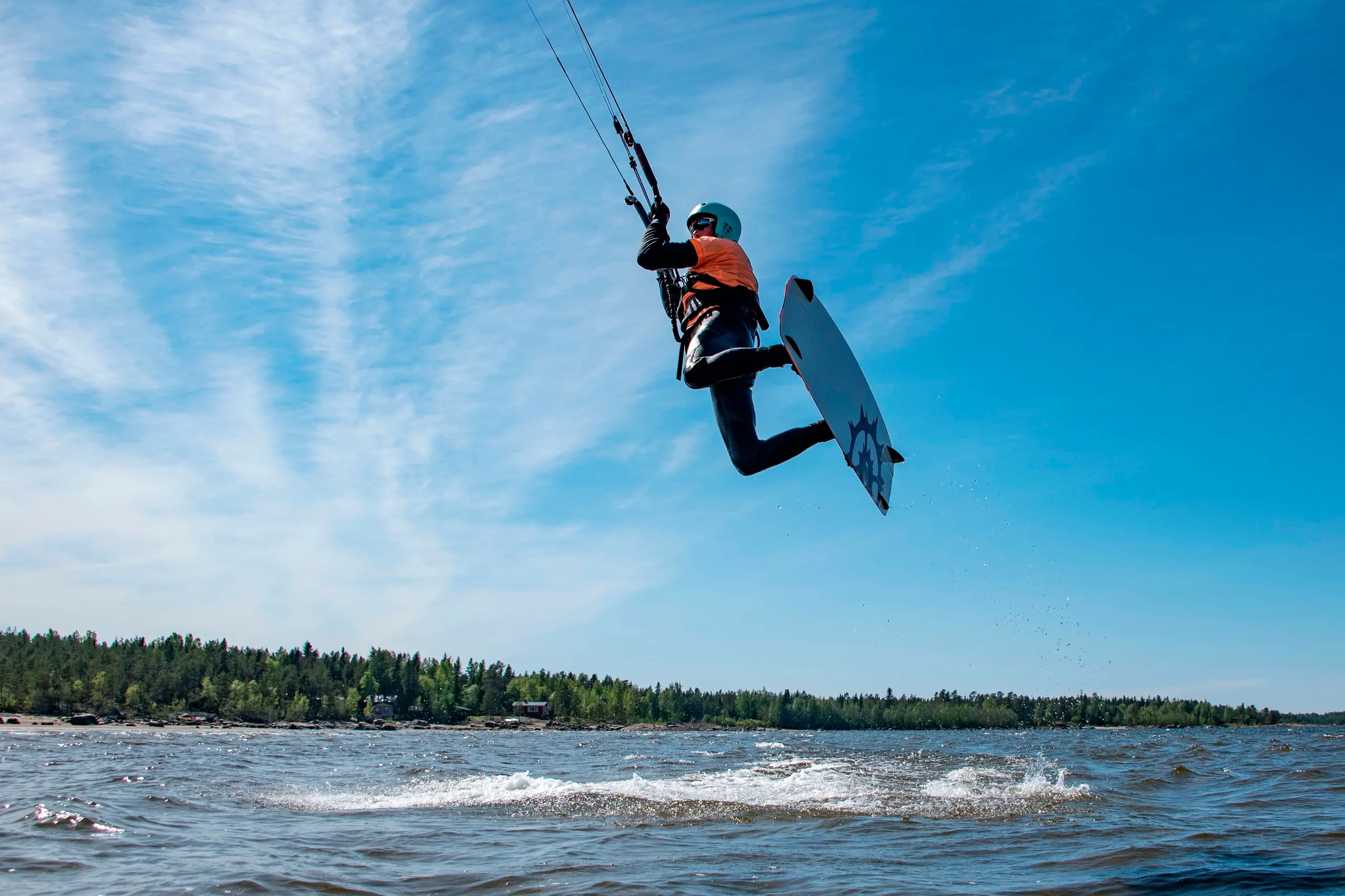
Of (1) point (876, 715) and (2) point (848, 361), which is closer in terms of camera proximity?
(2) point (848, 361)

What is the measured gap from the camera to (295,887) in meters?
6.37

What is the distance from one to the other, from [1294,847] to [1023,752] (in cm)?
2907

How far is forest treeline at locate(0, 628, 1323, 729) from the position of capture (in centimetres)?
9219

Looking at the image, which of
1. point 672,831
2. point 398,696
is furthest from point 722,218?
point 398,696

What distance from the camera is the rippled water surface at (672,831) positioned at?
21.8 feet

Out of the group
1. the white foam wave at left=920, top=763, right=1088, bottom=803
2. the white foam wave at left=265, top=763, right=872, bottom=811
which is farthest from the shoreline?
the white foam wave at left=920, top=763, right=1088, bottom=803

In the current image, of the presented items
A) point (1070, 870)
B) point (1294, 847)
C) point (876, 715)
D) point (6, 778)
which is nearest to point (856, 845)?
point (1070, 870)

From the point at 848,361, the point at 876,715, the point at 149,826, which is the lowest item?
the point at 876,715

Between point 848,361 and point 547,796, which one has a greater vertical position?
point 848,361

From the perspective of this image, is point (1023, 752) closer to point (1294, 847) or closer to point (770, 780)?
point (770, 780)

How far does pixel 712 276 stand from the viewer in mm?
7297

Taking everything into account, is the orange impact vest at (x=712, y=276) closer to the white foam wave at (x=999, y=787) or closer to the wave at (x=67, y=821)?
the wave at (x=67, y=821)

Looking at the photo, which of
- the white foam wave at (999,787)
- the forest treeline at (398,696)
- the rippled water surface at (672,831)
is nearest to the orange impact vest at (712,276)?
the rippled water surface at (672,831)

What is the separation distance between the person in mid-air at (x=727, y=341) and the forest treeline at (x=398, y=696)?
4024 inches
